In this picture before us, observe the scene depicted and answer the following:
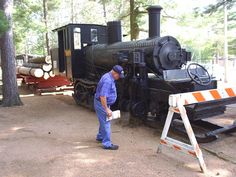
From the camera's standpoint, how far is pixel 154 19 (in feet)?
26.8

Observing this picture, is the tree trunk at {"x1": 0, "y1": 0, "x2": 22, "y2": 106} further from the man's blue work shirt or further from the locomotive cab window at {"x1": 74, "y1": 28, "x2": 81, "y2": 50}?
the man's blue work shirt

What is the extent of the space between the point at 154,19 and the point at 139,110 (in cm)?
237

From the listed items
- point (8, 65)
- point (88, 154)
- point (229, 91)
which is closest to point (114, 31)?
point (8, 65)

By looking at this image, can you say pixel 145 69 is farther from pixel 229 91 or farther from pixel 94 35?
pixel 94 35

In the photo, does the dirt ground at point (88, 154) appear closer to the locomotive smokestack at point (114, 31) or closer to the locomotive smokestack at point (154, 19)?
the locomotive smokestack at point (154, 19)

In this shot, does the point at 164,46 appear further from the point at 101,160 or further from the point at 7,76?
the point at 7,76

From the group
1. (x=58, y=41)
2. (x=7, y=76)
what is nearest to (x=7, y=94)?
(x=7, y=76)

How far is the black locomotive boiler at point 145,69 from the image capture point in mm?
6828

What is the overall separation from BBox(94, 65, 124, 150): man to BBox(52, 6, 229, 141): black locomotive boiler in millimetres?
1549

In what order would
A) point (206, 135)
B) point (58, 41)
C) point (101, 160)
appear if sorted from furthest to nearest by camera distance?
point (58, 41), point (206, 135), point (101, 160)

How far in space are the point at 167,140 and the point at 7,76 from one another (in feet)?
25.4

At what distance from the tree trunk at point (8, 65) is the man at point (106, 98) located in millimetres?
6305

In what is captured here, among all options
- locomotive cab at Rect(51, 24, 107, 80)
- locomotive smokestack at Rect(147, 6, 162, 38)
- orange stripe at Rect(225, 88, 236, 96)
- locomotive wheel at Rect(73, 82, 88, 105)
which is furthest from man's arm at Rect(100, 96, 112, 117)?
locomotive cab at Rect(51, 24, 107, 80)

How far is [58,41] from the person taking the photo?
12.2 metres
